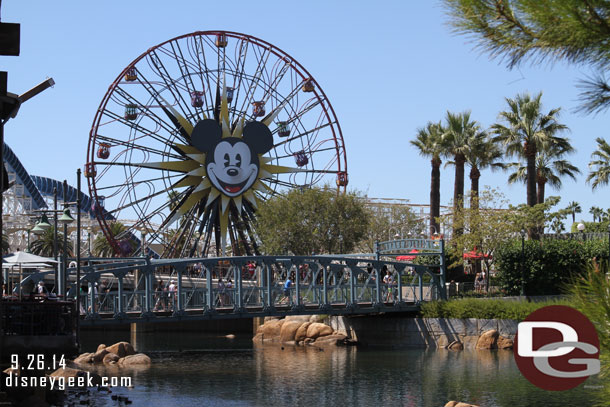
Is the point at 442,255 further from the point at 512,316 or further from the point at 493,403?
the point at 493,403

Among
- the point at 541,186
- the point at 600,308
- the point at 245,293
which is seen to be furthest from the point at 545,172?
the point at 600,308

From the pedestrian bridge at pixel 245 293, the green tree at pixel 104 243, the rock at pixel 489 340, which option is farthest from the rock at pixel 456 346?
the green tree at pixel 104 243

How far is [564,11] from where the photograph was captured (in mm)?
9820

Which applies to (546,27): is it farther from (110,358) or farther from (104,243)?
(104,243)

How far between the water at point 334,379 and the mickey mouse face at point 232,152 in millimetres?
12953

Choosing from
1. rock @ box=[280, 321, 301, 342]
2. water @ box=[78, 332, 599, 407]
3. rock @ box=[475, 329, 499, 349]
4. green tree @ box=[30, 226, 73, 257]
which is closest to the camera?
water @ box=[78, 332, 599, 407]

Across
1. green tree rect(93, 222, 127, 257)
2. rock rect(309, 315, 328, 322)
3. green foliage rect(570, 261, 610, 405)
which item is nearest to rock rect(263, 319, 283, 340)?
rock rect(309, 315, 328, 322)

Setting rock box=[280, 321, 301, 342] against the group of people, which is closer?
the group of people

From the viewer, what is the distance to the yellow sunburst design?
54.8 m

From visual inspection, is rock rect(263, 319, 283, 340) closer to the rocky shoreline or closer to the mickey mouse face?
the rocky shoreline

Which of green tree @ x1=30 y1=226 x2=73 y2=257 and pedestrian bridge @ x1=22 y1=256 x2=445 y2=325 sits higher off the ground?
green tree @ x1=30 y1=226 x2=73 y2=257

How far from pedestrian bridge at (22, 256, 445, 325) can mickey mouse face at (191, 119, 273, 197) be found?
24.0ft

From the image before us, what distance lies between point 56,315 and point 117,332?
36848 mm

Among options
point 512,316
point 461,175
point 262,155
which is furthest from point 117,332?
point 512,316
